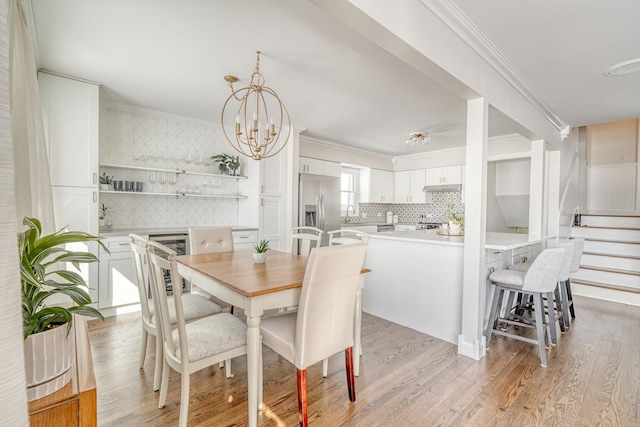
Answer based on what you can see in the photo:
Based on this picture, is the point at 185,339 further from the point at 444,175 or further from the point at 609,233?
the point at 609,233

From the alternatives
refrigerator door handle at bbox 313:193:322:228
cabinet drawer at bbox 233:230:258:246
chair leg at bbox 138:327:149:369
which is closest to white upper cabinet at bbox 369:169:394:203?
refrigerator door handle at bbox 313:193:322:228

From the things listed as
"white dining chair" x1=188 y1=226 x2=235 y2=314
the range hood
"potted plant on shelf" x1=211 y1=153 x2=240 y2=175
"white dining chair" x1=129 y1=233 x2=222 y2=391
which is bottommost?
"white dining chair" x1=129 y1=233 x2=222 y2=391

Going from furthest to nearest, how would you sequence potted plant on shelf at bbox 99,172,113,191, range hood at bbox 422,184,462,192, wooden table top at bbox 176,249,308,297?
range hood at bbox 422,184,462,192 < potted plant on shelf at bbox 99,172,113,191 < wooden table top at bbox 176,249,308,297

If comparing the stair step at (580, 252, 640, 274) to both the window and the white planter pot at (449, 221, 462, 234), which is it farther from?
the window

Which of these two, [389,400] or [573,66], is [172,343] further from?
[573,66]

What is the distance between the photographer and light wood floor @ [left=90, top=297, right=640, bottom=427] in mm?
1743

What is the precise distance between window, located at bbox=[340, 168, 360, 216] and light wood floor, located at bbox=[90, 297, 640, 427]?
151 inches

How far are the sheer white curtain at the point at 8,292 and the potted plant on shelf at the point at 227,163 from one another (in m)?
3.91

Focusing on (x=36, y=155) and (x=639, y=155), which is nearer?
(x=36, y=155)

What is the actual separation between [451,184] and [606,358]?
12.1 ft

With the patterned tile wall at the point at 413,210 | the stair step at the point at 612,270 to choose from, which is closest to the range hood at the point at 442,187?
the patterned tile wall at the point at 413,210

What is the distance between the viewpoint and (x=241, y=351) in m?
1.71

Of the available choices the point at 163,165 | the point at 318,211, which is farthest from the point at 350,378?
the point at 163,165

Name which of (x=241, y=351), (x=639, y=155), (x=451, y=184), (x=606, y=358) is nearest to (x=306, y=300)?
(x=241, y=351)
